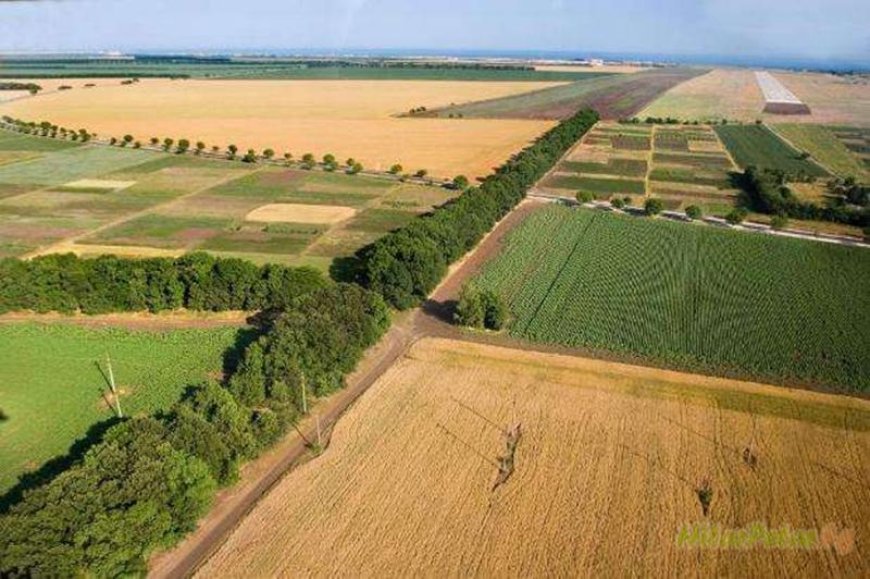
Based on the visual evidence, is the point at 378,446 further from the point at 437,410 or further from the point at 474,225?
the point at 474,225

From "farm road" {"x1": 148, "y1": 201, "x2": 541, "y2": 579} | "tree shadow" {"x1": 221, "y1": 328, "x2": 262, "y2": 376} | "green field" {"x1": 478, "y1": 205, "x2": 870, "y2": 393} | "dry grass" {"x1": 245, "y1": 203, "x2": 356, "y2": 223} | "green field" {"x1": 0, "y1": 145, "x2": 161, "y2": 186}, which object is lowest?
"farm road" {"x1": 148, "y1": 201, "x2": 541, "y2": 579}

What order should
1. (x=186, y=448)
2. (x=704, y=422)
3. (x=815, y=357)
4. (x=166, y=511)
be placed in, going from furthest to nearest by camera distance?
(x=815, y=357), (x=704, y=422), (x=186, y=448), (x=166, y=511)

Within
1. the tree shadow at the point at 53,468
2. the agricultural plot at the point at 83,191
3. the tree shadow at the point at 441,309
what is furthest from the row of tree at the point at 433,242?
the agricultural plot at the point at 83,191

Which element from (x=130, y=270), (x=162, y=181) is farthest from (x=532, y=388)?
(x=162, y=181)

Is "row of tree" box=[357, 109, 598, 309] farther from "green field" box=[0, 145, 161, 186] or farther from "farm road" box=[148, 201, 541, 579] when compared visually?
"green field" box=[0, 145, 161, 186]

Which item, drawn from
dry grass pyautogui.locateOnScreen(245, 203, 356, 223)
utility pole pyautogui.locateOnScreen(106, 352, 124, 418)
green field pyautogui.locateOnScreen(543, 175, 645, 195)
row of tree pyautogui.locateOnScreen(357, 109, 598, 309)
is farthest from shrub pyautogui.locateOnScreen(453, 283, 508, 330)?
green field pyautogui.locateOnScreen(543, 175, 645, 195)

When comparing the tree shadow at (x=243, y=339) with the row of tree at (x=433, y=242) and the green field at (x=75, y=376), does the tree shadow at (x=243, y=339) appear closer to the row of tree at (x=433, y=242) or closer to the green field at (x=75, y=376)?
the green field at (x=75, y=376)
